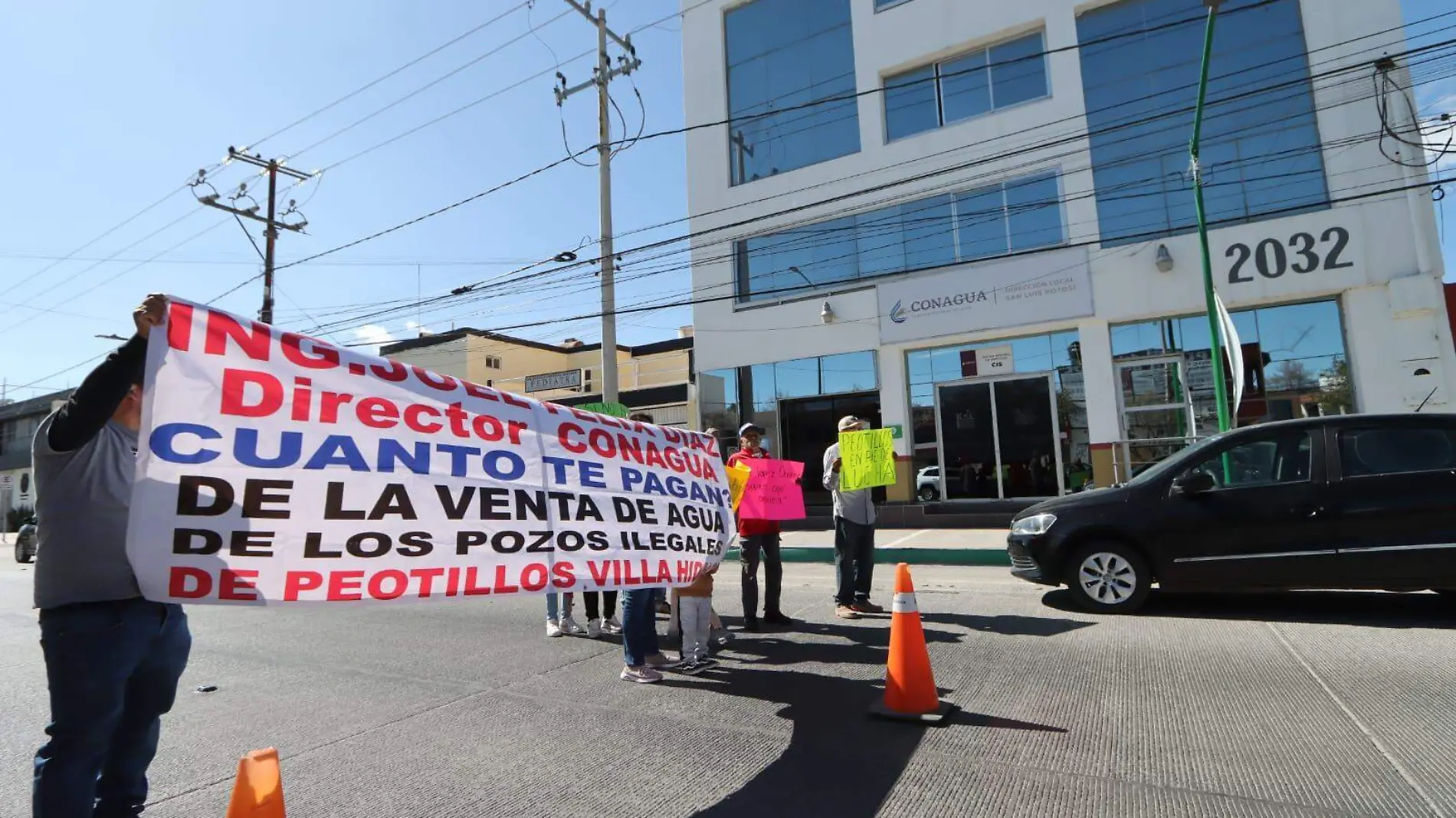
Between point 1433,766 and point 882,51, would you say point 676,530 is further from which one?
point 882,51

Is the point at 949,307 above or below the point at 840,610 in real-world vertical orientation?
above

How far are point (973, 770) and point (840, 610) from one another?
3624mm

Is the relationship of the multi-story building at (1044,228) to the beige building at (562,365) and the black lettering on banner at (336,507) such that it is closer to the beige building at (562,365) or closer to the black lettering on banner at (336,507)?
the beige building at (562,365)

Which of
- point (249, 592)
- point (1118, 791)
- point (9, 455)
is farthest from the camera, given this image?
point (9, 455)

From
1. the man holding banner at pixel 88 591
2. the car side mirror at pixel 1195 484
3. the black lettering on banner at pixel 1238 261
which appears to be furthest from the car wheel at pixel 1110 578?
the black lettering on banner at pixel 1238 261

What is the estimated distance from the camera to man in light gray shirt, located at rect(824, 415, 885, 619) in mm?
6977

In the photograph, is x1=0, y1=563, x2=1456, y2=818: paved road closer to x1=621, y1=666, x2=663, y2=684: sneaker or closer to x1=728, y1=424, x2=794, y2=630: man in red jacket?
x1=621, y1=666, x2=663, y2=684: sneaker

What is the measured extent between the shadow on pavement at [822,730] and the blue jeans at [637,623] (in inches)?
12.2

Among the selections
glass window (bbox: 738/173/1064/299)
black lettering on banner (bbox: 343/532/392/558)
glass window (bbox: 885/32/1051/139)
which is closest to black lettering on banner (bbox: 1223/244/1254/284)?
glass window (bbox: 738/173/1064/299)

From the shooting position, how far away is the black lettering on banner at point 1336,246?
13328 millimetres

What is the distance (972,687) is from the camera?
15.1 feet

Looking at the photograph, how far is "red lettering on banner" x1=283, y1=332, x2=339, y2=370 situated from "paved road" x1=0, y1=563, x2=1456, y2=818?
185 cm

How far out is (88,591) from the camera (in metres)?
2.33

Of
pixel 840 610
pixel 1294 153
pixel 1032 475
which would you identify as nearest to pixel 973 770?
pixel 840 610
